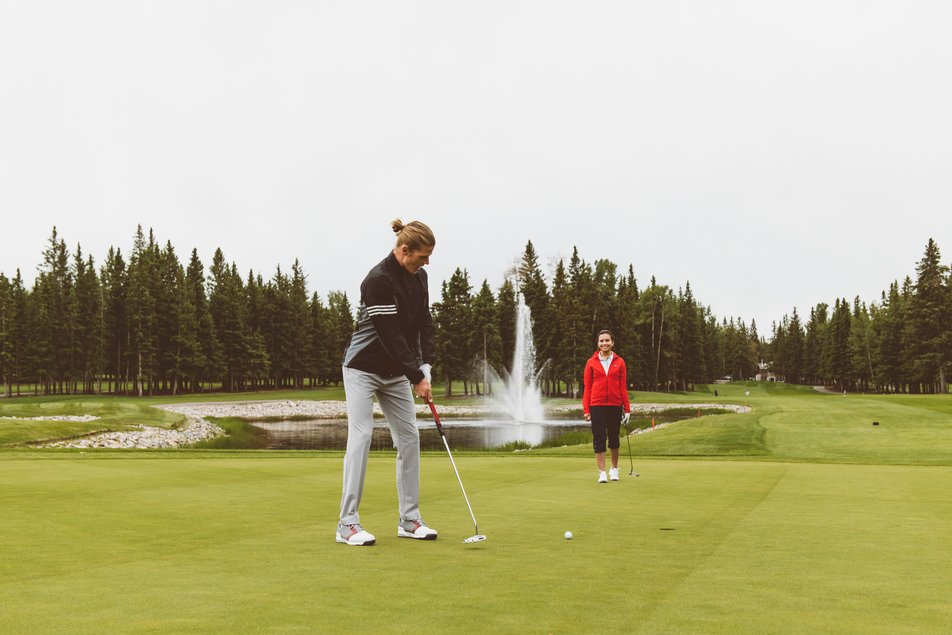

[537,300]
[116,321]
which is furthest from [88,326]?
[537,300]

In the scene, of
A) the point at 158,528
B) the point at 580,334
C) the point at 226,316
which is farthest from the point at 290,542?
the point at 226,316

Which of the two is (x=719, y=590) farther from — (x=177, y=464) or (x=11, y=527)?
(x=177, y=464)

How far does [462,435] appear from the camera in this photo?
37562 millimetres

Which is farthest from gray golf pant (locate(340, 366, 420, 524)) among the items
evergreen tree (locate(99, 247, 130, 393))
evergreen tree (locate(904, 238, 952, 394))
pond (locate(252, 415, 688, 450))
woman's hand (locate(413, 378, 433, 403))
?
evergreen tree (locate(904, 238, 952, 394))

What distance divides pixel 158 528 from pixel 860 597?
17.3 ft

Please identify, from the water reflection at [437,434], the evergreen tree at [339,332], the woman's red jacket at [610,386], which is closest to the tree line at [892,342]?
the water reflection at [437,434]

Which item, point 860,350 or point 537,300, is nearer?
point 537,300

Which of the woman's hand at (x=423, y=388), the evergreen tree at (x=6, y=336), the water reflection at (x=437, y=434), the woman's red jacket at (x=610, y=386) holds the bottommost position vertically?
the water reflection at (x=437, y=434)

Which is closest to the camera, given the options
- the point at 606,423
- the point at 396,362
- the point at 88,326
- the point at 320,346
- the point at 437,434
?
the point at 396,362

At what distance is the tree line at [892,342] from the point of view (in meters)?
83.6

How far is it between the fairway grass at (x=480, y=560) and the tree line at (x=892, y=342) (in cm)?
8669

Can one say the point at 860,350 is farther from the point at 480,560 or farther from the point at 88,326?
the point at 480,560

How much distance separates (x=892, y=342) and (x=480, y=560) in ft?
359

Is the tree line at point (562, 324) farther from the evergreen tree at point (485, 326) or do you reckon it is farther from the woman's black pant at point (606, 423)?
the woman's black pant at point (606, 423)
